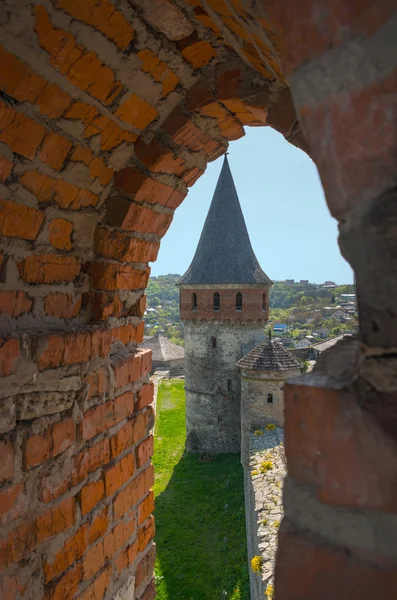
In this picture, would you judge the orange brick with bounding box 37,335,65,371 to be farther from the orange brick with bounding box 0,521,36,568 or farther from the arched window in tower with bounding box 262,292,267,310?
the arched window in tower with bounding box 262,292,267,310

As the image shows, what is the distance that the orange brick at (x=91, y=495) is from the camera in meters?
1.80

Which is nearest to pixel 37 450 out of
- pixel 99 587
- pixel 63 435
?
pixel 63 435

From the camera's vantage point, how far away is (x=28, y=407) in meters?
1.56

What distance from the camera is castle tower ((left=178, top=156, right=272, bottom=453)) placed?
16.0 m

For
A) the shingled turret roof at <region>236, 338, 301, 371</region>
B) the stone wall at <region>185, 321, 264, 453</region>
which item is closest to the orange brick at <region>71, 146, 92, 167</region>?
the shingled turret roof at <region>236, 338, 301, 371</region>

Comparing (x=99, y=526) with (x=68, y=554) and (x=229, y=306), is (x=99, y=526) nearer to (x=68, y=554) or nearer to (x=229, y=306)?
(x=68, y=554)

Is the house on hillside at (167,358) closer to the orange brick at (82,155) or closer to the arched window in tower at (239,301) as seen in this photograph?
the arched window in tower at (239,301)

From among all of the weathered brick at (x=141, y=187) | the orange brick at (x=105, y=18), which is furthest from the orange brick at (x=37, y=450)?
the orange brick at (x=105, y=18)

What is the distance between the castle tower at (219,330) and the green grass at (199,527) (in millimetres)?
1110

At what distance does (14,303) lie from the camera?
159 cm

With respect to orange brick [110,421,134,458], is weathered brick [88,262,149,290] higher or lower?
higher

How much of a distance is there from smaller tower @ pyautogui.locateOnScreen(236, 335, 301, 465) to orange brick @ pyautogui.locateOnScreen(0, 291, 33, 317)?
1101cm

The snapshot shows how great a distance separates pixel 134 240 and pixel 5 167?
2.64ft

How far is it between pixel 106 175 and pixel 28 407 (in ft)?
3.25
